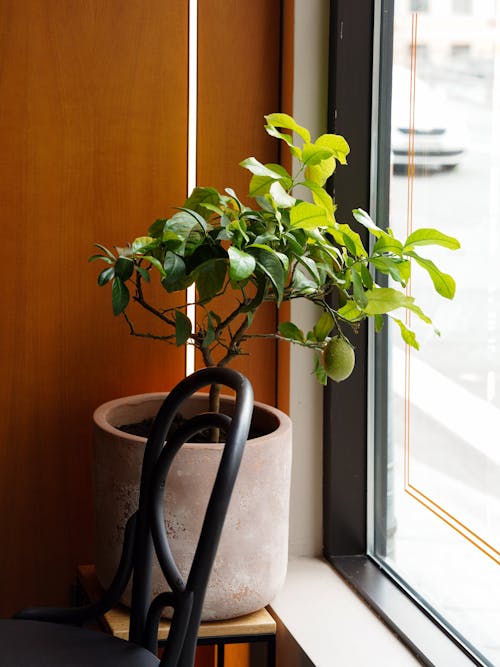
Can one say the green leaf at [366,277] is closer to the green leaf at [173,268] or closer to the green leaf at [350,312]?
the green leaf at [350,312]

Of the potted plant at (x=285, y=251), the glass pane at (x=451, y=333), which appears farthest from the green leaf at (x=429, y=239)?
the glass pane at (x=451, y=333)

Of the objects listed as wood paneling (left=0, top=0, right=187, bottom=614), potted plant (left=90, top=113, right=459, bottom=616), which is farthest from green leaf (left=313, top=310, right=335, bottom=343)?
wood paneling (left=0, top=0, right=187, bottom=614)

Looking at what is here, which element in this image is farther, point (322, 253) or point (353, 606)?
point (353, 606)

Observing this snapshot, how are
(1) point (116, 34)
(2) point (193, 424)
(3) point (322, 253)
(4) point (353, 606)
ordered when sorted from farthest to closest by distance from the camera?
1. (1) point (116, 34)
2. (4) point (353, 606)
3. (3) point (322, 253)
4. (2) point (193, 424)

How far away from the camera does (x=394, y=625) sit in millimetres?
1657

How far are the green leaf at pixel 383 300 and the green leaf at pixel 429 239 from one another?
77 mm

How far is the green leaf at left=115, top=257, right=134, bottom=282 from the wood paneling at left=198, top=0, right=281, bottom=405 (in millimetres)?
505

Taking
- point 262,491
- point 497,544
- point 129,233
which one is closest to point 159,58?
point 129,233

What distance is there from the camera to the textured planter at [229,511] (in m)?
1.54

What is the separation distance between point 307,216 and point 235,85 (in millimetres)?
634

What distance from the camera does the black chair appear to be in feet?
3.96

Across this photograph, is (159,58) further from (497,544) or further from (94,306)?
(497,544)

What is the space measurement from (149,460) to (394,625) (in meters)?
0.57

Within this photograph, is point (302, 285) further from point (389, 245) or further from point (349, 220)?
point (349, 220)
